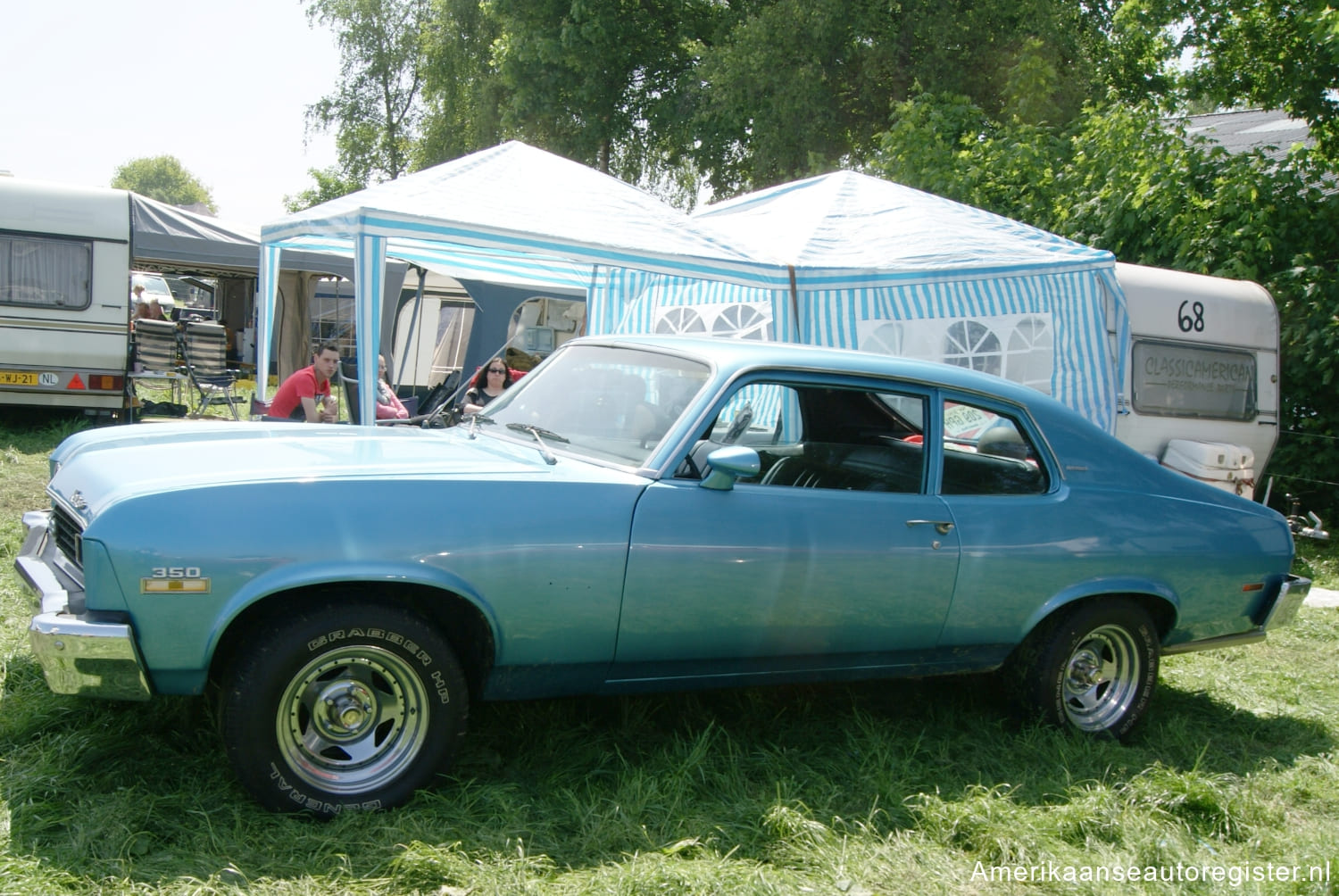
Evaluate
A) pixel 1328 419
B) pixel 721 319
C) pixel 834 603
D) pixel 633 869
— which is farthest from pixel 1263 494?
pixel 633 869

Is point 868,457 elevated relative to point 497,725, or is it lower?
elevated

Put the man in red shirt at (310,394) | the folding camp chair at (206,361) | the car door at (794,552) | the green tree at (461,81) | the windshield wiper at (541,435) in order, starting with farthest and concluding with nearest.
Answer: the green tree at (461,81)
the folding camp chair at (206,361)
the man in red shirt at (310,394)
the windshield wiper at (541,435)
the car door at (794,552)

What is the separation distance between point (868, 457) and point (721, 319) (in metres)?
5.95

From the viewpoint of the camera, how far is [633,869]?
2.99m

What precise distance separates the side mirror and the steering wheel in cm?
40

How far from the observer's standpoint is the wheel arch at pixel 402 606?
10.1ft

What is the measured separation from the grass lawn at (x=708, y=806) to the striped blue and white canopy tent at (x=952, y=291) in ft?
13.9

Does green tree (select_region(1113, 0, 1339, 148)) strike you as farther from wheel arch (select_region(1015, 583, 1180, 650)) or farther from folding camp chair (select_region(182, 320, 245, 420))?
folding camp chair (select_region(182, 320, 245, 420))

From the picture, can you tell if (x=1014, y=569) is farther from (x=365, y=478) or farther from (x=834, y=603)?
(x=365, y=478)

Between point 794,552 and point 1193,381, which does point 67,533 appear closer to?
point 794,552

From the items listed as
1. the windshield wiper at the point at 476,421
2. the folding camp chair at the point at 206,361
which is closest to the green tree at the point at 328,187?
the folding camp chair at the point at 206,361

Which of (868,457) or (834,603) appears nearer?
(834,603)

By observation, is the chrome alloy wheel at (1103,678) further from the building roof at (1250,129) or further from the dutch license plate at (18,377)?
the building roof at (1250,129)

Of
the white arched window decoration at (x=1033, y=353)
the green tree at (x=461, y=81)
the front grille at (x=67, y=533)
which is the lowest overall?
the front grille at (x=67, y=533)
